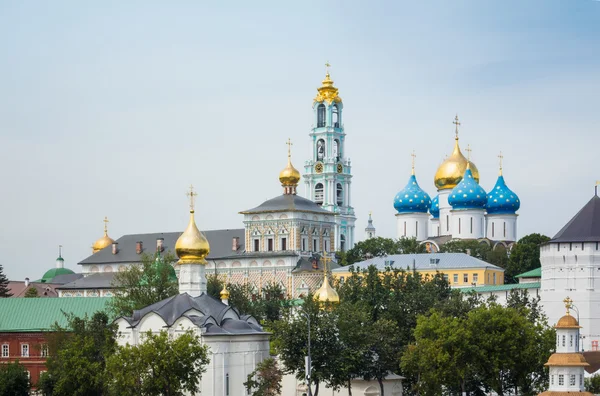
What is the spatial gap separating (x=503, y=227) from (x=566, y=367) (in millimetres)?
38652

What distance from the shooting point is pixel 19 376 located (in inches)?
1785

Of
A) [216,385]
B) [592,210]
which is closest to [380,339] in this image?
[216,385]

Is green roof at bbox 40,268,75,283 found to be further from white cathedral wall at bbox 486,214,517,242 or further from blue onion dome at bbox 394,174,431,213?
white cathedral wall at bbox 486,214,517,242

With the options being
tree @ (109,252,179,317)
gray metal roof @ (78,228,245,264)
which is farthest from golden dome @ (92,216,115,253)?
tree @ (109,252,179,317)

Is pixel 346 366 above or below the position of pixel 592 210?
below

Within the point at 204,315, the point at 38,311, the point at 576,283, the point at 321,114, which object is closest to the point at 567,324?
the point at 204,315

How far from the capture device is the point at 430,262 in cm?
6950

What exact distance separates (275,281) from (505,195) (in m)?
13.7

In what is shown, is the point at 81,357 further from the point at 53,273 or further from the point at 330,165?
the point at 53,273

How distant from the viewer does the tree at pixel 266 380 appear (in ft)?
138

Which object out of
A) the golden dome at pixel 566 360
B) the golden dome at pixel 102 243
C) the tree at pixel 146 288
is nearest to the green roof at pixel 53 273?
the golden dome at pixel 102 243

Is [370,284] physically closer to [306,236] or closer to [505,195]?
[306,236]

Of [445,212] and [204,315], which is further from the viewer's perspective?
[445,212]

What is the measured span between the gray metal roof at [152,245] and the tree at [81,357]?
29286 mm
